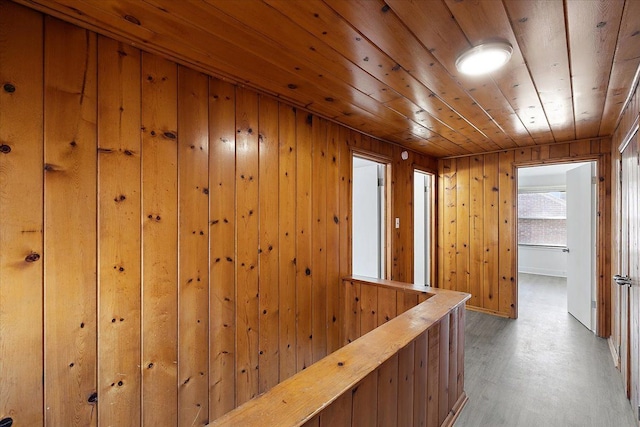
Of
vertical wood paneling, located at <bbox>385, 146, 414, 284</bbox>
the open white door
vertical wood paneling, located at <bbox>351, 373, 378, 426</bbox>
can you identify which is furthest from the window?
vertical wood paneling, located at <bbox>351, 373, 378, 426</bbox>

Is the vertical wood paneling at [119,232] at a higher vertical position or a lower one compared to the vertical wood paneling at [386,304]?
higher

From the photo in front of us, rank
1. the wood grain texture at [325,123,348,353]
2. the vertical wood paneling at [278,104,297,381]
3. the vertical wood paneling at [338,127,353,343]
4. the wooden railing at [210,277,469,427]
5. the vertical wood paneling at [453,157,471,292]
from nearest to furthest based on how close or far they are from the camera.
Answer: the wooden railing at [210,277,469,427]
the vertical wood paneling at [278,104,297,381]
the wood grain texture at [325,123,348,353]
the vertical wood paneling at [338,127,353,343]
the vertical wood paneling at [453,157,471,292]

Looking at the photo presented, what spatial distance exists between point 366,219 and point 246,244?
2.29 metres

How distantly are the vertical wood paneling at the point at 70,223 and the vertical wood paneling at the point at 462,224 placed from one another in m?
4.29

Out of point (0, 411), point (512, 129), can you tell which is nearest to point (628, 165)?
point (512, 129)

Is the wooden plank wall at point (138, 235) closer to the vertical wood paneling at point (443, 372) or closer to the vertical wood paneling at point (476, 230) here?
the vertical wood paneling at point (443, 372)

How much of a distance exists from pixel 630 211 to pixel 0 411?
3.60 m

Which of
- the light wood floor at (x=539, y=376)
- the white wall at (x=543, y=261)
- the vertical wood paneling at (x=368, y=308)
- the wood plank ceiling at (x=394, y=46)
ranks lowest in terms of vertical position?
the light wood floor at (x=539, y=376)

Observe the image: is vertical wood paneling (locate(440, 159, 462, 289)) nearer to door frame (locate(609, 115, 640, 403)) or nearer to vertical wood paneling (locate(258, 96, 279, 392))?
door frame (locate(609, 115, 640, 403))

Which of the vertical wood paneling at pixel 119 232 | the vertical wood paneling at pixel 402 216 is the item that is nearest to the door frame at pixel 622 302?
the vertical wood paneling at pixel 402 216

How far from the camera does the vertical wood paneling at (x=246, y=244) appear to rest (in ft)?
6.33

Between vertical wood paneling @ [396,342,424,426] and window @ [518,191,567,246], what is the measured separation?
7236 mm

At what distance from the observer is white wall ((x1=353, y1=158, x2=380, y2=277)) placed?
3.84 m

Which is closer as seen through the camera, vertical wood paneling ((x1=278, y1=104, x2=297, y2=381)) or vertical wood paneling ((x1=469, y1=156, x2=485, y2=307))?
vertical wood paneling ((x1=278, y1=104, x2=297, y2=381))
